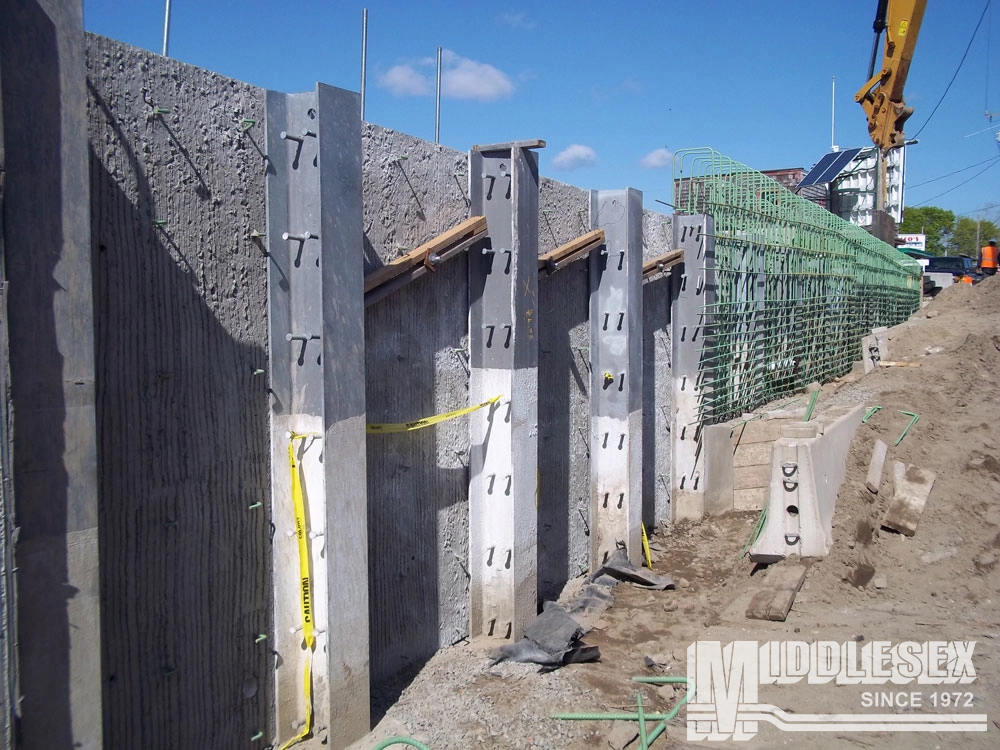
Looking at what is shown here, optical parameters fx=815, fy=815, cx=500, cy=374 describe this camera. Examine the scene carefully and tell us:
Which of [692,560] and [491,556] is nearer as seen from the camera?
[491,556]

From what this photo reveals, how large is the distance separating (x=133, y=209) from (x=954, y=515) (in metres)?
6.04

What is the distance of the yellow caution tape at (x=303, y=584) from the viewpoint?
12.4 feet

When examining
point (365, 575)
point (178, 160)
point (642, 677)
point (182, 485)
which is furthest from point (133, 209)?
point (642, 677)

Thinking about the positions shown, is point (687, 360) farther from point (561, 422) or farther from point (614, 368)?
point (561, 422)

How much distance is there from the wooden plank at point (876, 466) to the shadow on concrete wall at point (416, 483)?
3611 millimetres

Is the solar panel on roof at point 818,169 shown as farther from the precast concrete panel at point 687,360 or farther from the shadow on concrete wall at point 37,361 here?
the shadow on concrete wall at point 37,361

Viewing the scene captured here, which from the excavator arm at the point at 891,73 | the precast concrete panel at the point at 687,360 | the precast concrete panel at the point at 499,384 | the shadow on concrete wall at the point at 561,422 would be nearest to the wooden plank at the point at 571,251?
the shadow on concrete wall at the point at 561,422

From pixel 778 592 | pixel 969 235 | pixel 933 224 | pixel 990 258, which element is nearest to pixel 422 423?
pixel 778 592

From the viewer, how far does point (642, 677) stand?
16.0 feet

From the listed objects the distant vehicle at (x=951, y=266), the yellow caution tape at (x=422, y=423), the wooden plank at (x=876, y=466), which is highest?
the distant vehicle at (x=951, y=266)

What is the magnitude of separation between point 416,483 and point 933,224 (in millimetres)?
74240

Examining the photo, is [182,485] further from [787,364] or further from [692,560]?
[787,364]

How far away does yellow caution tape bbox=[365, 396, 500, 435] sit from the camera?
4430mm

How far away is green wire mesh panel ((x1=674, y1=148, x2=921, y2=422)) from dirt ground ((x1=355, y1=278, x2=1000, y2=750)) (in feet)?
4.43
